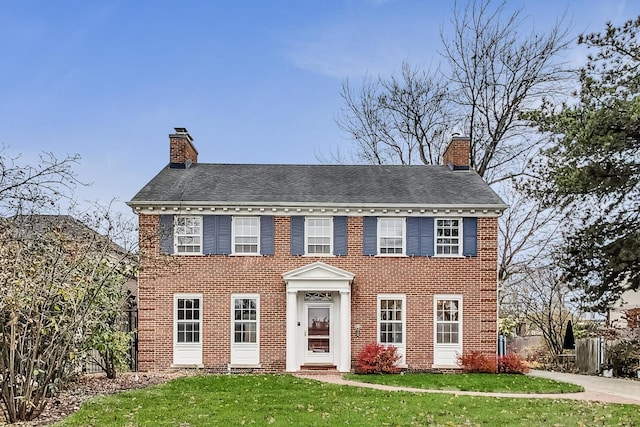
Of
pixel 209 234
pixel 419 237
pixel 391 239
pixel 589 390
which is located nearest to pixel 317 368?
pixel 391 239

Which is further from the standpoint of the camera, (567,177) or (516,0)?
(516,0)

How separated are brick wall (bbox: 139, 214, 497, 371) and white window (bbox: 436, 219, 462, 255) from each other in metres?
0.36

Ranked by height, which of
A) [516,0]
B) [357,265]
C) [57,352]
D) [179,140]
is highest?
[516,0]

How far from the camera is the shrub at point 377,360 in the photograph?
68.1ft

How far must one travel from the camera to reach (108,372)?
61.4 feet

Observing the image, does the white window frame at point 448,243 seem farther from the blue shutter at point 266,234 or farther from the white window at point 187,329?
the white window at point 187,329

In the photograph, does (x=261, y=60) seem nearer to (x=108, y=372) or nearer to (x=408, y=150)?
(x=108, y=372)

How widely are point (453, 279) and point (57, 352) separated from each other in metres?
13.4

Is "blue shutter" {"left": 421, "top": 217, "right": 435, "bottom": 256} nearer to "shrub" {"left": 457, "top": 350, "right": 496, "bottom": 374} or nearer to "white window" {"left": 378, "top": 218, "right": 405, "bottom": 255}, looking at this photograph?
"white window" {"left": 378, "top": 218, "right": 405, "bottom": 255}

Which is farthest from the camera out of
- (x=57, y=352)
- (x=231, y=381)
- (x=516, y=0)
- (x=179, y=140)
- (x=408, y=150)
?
(x=408, y=150)

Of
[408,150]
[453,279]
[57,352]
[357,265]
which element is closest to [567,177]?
[453,279]

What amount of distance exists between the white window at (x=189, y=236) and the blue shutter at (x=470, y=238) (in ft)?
27.8

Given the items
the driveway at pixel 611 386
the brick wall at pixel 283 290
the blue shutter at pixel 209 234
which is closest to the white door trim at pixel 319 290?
the brick wall at pixel 283 290

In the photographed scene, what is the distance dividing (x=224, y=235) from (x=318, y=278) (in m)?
3.30
